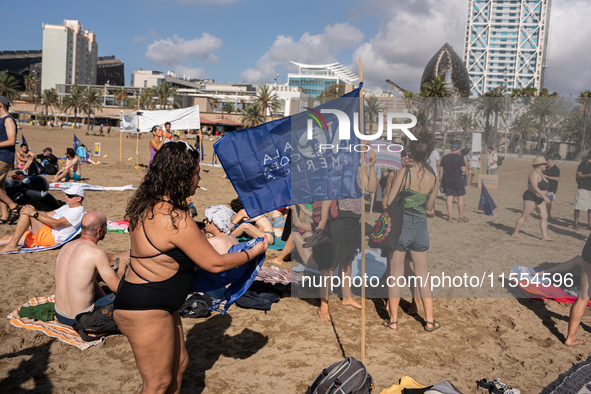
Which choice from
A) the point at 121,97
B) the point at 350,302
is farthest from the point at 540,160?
the point at 121,97

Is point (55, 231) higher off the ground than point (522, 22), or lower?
lower

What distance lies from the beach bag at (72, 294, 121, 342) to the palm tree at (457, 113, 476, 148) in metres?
4.37

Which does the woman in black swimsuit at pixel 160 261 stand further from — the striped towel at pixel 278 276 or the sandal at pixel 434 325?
the striped towel at pixel 278 276

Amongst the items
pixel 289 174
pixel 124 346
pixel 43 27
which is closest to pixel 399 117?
pixel 289 174

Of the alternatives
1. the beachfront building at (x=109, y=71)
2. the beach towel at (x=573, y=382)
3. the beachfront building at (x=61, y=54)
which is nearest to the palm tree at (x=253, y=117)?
the beach towel at (x=573, y=382)

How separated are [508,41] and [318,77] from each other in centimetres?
6195

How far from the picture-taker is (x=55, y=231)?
6.13 metres

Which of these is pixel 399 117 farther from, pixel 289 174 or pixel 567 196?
pixel 567 196

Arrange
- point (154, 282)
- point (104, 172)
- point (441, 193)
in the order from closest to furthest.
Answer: point (154, 282)
point (441, 193)
point (104, 172)

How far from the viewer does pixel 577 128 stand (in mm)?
4977

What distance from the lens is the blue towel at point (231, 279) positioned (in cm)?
269

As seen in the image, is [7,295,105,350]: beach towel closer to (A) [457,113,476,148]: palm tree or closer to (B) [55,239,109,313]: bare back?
(B) [55,239,109,313]: bare back

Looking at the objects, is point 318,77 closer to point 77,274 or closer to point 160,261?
point 77,274

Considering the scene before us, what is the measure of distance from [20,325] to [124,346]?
43.2 inches
